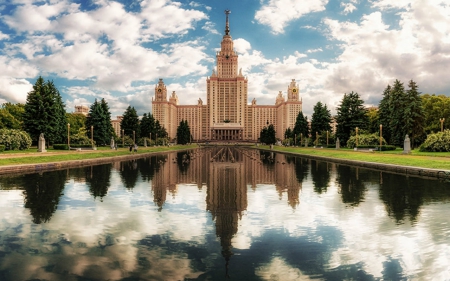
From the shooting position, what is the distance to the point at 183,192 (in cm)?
1416

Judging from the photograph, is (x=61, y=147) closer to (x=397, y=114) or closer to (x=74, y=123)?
(x=74, y=123)

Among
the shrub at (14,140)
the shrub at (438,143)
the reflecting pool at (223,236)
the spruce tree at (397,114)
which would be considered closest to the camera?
the reflecting pool at (223,236)

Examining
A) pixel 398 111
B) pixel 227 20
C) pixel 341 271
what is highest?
pixel 227 20

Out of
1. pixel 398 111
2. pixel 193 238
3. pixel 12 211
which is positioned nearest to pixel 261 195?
pixel 193 238

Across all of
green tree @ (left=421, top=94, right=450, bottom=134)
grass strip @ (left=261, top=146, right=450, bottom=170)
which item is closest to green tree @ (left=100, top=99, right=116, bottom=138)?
grass strip @ (left=261, top=146, right=450, bottom=170)

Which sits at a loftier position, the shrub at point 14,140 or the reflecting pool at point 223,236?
the shrub at point 14,140

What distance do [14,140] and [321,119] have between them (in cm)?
6433

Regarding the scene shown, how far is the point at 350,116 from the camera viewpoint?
214 feet

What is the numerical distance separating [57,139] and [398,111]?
58412 millimetres

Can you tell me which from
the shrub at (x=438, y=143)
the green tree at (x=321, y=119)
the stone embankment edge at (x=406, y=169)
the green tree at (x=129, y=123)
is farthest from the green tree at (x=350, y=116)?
the green tree at (x=129, y=123)

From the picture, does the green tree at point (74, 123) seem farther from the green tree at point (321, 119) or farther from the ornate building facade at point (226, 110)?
the ornate building facade at point (226, 110)

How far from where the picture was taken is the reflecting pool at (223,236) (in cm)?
583

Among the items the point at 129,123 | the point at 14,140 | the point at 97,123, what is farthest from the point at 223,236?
the point at 129,123

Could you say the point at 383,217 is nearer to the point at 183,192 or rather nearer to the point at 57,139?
the point at 183,192
